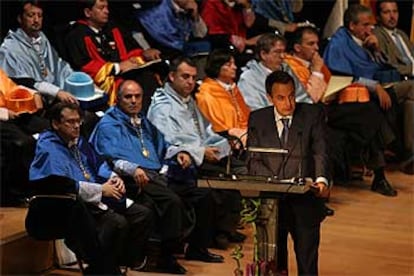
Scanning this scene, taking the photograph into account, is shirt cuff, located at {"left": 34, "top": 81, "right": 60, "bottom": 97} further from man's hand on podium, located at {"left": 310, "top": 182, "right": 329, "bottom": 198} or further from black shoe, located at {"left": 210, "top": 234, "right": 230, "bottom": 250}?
man's hand on podium, located at {"left": 310, "top": 182, "right": 329, "bottom": 198}

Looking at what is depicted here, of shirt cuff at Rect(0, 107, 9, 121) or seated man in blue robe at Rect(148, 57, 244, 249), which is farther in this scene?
seated man in blue robe at Rect(148, 57, 244, 249)

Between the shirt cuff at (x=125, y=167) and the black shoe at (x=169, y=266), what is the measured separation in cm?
42

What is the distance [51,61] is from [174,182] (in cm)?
94

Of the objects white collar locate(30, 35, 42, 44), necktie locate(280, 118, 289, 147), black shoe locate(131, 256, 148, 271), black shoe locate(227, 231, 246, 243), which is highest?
white collar locate(30, 35, 42, 44)

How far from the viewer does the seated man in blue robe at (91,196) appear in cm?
389

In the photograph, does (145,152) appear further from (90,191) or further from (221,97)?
(221,97)

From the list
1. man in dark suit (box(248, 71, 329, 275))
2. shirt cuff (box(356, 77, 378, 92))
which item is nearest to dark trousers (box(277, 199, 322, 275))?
man in dark suit (box(248, 71, 329, 275))

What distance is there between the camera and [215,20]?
583cm

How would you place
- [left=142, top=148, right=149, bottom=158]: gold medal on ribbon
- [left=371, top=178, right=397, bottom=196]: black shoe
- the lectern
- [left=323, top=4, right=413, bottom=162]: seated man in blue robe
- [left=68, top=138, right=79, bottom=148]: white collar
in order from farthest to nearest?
1. [left=323, top=4, right=413, bottom=162]: seated man in blue robe
2. [left=371, top=178, right=397, bottom=196]: black shoe
3. [left=142, top=148, right=149, bottom=158]: gold medal on ribbon
4. [left=68, top=138, right=79, bottom=148]: white collar
5. the lectern

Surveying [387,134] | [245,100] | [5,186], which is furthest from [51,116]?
[387,134]

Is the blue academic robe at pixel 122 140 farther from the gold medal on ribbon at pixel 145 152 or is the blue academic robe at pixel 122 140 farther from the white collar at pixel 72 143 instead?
the white collar at pixel 72 143

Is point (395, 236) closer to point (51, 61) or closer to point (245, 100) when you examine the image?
point (245, 100)

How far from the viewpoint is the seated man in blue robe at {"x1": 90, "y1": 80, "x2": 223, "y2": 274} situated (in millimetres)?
4280

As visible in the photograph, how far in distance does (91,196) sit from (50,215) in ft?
0.59
